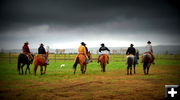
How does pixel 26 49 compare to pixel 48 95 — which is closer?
pixel 48 95

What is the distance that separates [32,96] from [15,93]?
111cm

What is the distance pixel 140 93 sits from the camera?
9.22 meters

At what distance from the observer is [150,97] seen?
8.45 m

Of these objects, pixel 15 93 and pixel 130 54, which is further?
pixel 130 54

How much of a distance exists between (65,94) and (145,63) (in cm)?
962

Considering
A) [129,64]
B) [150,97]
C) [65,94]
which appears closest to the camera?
[150,97]

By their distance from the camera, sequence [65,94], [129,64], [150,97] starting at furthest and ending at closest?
[129,64], [65,94], [150,97]

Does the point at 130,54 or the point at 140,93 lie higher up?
the point at 130,54

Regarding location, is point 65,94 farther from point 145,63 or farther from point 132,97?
point 145,63

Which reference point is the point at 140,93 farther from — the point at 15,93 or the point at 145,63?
the point at 145,63

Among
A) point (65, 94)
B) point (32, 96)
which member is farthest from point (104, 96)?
point (32, 96)

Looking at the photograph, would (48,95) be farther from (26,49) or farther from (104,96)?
(26,49)

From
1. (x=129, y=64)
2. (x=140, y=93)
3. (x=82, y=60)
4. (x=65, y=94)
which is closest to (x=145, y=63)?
(x=129, y=64)

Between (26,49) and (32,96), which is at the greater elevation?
(26,49)
